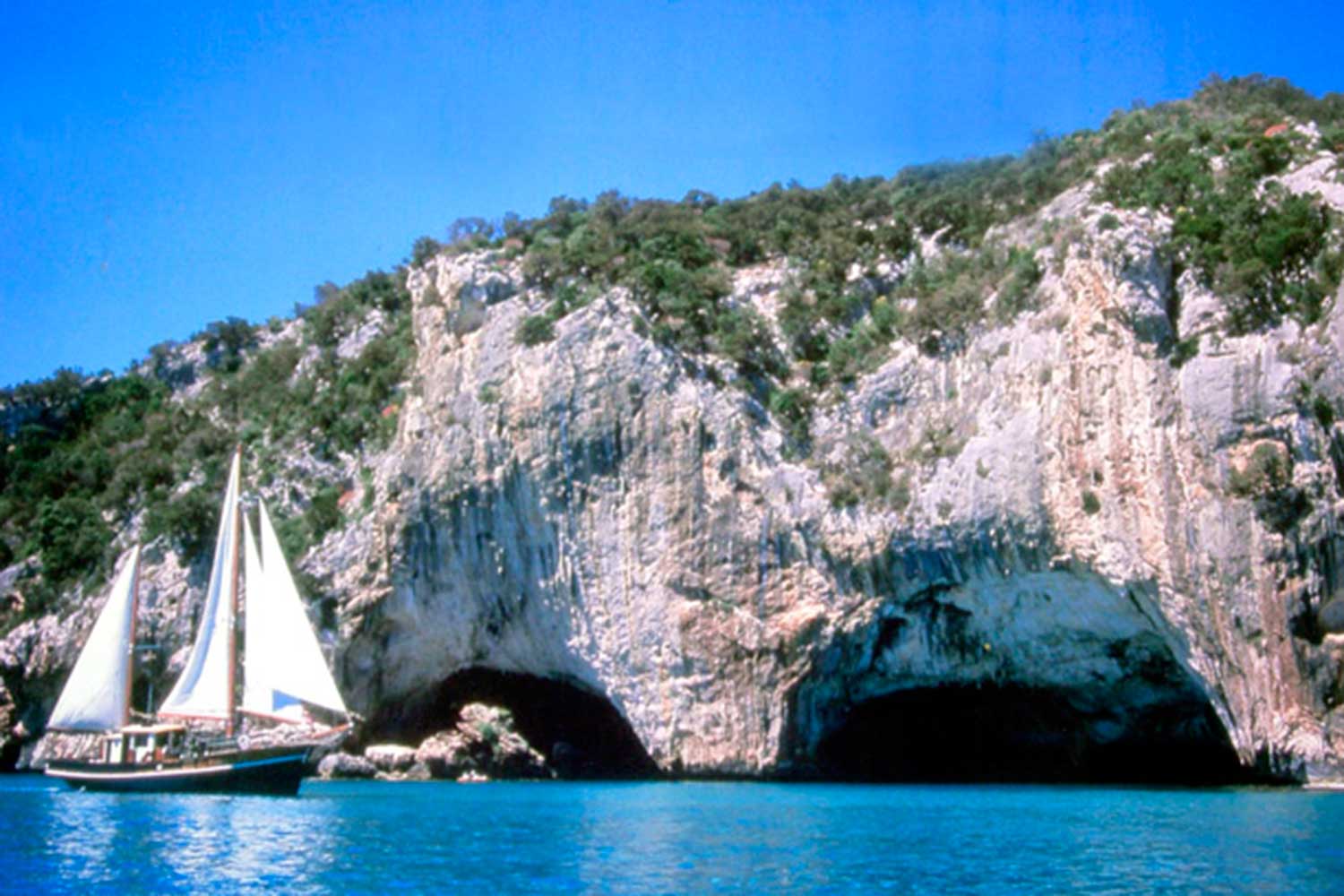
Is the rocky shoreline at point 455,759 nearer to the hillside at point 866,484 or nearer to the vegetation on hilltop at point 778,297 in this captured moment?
the hillside at point 866,484

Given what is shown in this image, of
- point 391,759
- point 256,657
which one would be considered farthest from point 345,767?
point 256,657

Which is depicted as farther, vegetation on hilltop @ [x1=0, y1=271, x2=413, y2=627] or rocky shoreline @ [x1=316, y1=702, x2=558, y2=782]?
vegetation on hilltop @ [x1=0, y1=271, x2=413, y2=627]

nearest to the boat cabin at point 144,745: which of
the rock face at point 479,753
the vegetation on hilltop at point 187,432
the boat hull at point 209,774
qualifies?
the boat hull at point 209,774

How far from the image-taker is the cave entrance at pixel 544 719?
42625 mm

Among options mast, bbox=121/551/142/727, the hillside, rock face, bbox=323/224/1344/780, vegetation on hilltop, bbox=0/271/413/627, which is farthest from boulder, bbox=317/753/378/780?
mast, bbox=121/551/142/727

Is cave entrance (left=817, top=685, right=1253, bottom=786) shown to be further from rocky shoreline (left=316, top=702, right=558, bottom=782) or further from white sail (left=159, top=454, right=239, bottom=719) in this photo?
white sail (left=159, top=454, right=239, bottom=719)

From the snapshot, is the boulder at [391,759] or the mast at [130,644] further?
the boulder at [391,759]

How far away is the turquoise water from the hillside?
18.1 feet

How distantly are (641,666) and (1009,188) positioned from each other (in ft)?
71.5

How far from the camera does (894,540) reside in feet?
110

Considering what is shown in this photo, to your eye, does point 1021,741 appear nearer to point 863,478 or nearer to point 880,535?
point 880,535

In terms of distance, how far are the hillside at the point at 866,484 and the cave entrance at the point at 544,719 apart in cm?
25

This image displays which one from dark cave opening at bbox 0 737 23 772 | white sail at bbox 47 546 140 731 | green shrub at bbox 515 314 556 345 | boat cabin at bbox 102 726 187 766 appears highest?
green shrub at bbox 515 314 556 345

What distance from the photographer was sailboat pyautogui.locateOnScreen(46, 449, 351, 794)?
31047 millimetres
